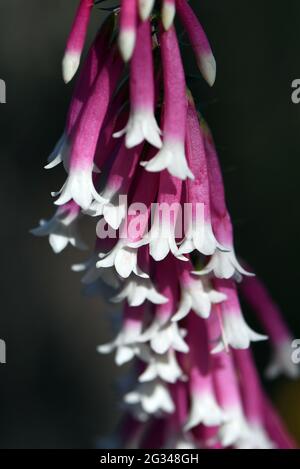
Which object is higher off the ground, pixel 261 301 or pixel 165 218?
pixel 165 218

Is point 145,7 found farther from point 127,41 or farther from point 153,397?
point 153,397

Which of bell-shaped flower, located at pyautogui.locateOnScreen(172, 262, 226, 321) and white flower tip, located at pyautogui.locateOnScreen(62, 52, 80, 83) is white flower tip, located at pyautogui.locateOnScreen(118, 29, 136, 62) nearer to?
white flower tip, located at pyautogui.locateOnScreen(62, 52, 80, 83)

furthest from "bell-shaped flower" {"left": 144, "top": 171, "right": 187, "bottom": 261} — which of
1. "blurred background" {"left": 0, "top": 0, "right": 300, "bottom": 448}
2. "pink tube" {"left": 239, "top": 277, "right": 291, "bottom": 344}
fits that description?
"blurred background" {"left": 0, "top": 0, "right": 300, "bottom": 448}

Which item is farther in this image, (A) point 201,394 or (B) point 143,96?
(A) point 201,394

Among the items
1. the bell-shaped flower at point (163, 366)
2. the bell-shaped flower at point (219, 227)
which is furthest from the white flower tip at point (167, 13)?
the bell-shaped flower at point (163, 366)

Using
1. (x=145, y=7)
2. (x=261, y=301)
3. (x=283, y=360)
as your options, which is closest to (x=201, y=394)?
(x=261, y=301)
